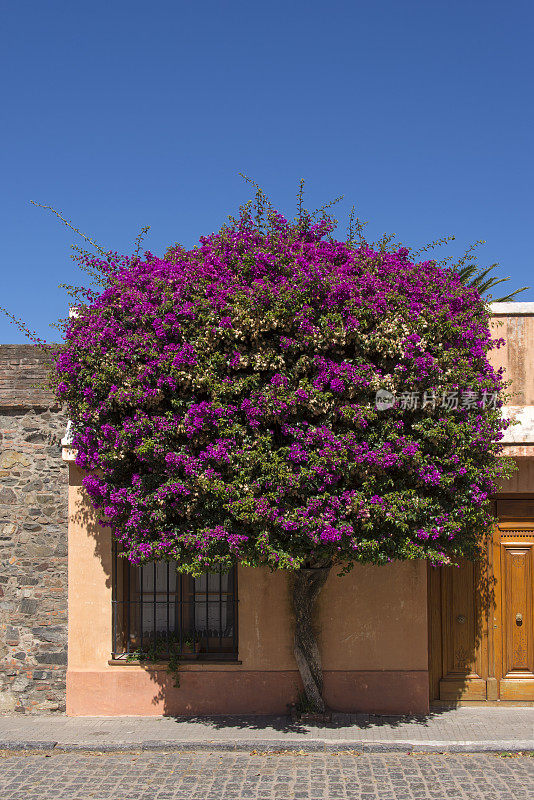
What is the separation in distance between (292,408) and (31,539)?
12.8ft

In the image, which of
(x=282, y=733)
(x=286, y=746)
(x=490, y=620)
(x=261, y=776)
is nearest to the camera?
(x=261, y=776)

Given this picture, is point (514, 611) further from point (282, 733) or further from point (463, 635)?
point (282, 733)

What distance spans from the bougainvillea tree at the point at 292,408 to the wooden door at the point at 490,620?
59.5 inches

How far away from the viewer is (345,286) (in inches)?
259

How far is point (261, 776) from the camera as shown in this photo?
20.9ft

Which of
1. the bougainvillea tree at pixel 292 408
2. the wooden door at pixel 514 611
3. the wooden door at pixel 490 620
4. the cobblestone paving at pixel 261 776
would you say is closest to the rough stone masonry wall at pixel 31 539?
the cobblestone paving at pixel 261 776

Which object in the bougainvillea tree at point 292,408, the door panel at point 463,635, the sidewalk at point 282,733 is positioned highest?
the bougainvillea tree at point 292,408

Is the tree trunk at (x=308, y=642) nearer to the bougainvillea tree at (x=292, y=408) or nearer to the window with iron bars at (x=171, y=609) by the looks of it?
the window with iron bars at (x=171, y=609)

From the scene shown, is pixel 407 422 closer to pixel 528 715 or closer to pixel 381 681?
pixel 381 681

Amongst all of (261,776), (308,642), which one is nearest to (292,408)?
(308,642)

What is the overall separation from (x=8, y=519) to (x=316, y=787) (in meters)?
4.59

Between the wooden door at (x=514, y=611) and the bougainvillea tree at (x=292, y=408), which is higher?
the bougainvillea tree at (x=292, y=408)

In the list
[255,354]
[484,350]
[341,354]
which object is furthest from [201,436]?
[484,350]

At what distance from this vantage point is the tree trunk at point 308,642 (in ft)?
25.3
